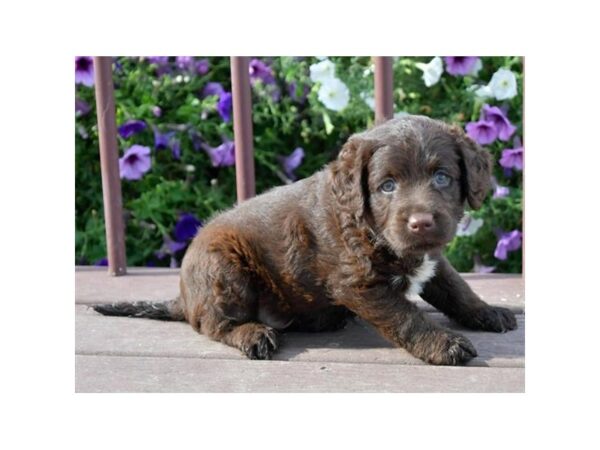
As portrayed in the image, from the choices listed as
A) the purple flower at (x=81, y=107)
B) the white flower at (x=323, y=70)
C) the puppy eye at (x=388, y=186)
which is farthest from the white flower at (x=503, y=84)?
the purple flower at (x=81, y=107)

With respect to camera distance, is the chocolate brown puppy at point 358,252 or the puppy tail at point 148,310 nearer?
the chocolate brown puppy at point 358,252

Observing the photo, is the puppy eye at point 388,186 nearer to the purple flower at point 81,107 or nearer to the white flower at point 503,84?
the white flower at point 503,84

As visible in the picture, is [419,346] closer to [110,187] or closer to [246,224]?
[246,224]

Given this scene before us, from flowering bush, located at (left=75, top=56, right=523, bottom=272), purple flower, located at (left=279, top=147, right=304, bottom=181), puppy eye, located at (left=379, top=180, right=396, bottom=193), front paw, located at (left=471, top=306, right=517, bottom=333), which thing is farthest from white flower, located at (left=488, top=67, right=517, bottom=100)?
puppy eye, located at (left=379, top=180, right=396, bottom=193)

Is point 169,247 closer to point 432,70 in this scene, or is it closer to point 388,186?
point 432,70

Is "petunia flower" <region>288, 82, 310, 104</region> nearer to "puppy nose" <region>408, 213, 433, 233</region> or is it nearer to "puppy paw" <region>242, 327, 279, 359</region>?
"puppy paw" <region>242, 327, 279, 359</region>

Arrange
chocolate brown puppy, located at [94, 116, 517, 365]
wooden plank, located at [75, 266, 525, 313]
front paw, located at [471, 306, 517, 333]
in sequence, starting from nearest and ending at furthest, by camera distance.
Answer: chocolate brown puppy, located at [94, 116, 517, 365] < front paw, located at [471, 306, 517, 333] < wooden plank, located at [75, 266, 525, 313]

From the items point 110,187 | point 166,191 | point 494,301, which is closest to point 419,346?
point 494,301
